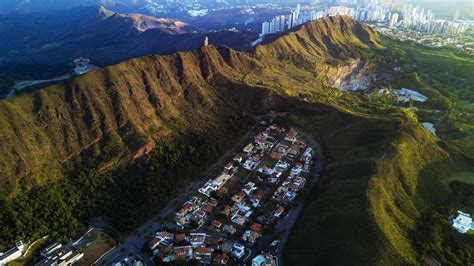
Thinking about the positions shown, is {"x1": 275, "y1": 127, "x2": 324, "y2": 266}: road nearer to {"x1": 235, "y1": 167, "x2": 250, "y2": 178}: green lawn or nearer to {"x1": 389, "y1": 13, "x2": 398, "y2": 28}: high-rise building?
{"x1": 235, "y1": 167, "x2": 250, "y2": 178}: green lawn

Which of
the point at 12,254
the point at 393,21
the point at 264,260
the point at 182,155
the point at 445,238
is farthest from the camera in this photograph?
the point at 393,21

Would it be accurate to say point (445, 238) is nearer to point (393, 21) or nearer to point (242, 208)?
point (242, 208)

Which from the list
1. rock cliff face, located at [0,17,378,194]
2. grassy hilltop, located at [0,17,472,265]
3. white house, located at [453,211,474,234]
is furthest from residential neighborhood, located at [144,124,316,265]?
white house, located at [453,211,474,234]

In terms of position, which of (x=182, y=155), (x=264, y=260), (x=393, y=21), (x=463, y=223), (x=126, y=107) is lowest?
(x=393, y=21)

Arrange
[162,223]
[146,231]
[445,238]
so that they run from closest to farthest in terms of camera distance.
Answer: [445,238]
[146,231]
[162,223]

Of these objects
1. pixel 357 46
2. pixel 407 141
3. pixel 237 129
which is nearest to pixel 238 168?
pixel 237 129

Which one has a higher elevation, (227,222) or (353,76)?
(227,222)

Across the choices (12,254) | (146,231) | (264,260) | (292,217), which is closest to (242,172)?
(292,217)

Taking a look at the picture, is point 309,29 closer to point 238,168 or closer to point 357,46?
point 357,46
